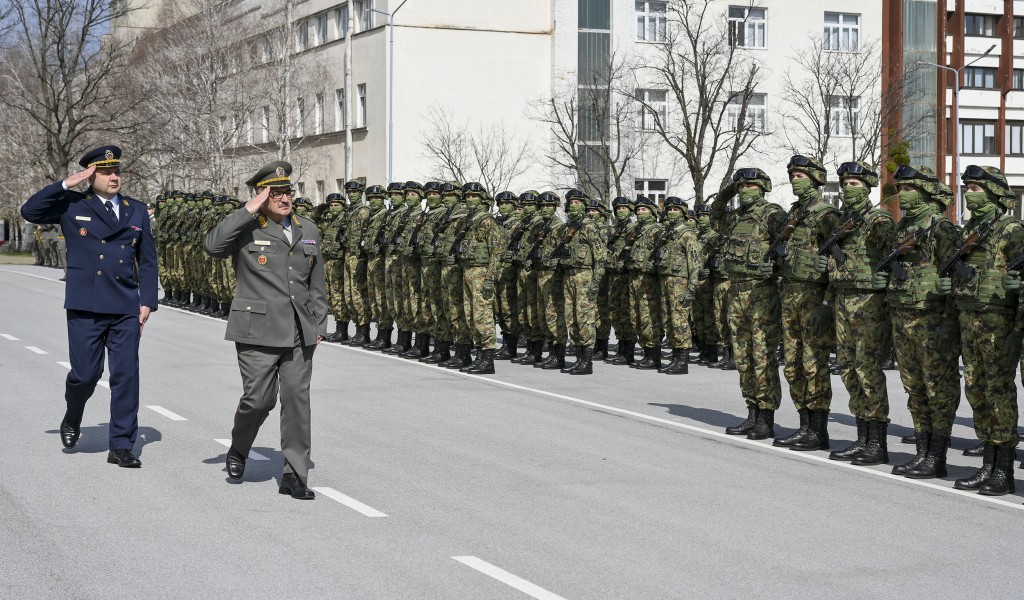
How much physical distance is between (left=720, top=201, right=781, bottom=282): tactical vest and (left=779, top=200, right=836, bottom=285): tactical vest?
1.27ft

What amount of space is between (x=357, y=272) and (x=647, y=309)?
4.78 m

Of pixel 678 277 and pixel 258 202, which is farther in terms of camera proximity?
pixel 678 277

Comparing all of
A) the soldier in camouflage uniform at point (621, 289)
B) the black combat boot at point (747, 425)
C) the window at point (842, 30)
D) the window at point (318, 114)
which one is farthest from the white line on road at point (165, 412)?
the window at point (842, 30)

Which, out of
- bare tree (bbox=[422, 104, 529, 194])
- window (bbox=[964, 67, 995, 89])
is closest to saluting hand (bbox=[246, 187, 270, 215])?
bare tree (bbox=[422, 104, 529, 194])

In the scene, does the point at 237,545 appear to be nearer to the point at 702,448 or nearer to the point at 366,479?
the point at 366,479

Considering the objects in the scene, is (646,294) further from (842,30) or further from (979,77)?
(979,77)

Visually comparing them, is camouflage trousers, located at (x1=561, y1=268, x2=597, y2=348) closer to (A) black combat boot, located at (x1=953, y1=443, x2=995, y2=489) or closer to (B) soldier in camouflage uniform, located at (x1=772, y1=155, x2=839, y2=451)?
(B) soldier in camouflage uniform, located at (x1=772, y1=155, x2=839, y2=451)

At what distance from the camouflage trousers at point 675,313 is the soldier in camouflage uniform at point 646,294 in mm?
184

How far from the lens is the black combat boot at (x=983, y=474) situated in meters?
9.01

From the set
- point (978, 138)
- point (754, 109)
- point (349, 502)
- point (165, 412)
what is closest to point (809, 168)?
point (349, 502)

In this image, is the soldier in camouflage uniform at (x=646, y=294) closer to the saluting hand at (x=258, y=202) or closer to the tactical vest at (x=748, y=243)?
the tactical vest at (x=748, y=243)

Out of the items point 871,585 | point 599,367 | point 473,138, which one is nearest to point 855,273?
point 871,585

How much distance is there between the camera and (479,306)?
16.1 meters

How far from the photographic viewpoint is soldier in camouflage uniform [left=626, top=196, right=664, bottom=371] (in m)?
17.4
